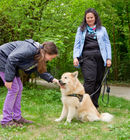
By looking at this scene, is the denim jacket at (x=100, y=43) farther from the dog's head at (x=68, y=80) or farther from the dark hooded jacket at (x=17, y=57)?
the dark hooded jacket at (x=17, y=57)

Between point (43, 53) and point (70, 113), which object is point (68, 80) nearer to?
point (70, 113)

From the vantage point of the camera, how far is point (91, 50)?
4.10 m

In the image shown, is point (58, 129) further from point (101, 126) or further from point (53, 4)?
point (53, 4)

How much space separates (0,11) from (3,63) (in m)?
4.39

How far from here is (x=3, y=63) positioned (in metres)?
3.04

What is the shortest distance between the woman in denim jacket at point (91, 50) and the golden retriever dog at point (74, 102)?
1.50ft

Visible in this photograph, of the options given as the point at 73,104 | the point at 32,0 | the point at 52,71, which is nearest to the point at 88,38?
the point at 73,104

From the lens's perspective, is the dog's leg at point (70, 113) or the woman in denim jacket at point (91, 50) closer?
the dog's leg at point (70, 113)

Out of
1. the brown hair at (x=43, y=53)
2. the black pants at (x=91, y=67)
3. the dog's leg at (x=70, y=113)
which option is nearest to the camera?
the brown hair at (x=43, y=53)

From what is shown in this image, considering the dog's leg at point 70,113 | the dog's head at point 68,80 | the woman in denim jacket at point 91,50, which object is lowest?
the dog's leg at point 70,113

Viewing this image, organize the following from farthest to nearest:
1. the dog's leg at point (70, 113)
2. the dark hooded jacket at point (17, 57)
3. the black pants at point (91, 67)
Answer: the black pants at point (91, 67), the dog's leg at point (70, 113), the dark hooded jacket at point (17, 57)

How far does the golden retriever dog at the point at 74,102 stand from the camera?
3.59 m

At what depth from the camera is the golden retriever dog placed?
3.59 m

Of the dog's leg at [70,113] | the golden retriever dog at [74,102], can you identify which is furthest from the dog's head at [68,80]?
the dog's leg at [70,113]
